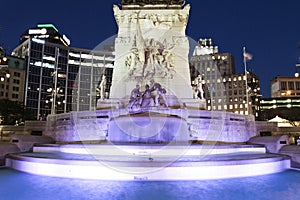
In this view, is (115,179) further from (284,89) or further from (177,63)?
(284,89)

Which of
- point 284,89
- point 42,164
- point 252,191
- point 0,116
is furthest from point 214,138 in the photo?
point 284,89

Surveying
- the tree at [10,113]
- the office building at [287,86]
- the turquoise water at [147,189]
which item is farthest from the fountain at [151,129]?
the office building at [287,86]

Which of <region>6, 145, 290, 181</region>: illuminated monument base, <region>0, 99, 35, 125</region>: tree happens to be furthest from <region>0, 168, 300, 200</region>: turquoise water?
<region>0, 99, 35, 125</region>: tree

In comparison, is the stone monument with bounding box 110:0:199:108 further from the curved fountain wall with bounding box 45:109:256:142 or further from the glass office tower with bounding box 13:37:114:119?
the glass office tower with bounding box 13:37:114:119

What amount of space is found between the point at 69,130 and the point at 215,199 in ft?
52.7

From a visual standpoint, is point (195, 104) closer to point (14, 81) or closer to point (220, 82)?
point (220, 82)

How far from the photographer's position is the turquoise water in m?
6.89

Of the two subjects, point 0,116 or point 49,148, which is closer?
point 49,148

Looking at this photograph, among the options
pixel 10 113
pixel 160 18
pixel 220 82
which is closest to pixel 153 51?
pixel 160 18

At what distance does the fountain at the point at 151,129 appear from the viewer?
9.21 metres

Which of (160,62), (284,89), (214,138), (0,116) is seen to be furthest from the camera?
(284,89)

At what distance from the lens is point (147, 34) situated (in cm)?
2639

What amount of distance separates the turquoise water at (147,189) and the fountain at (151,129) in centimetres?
60

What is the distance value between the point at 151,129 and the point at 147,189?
313 inches
